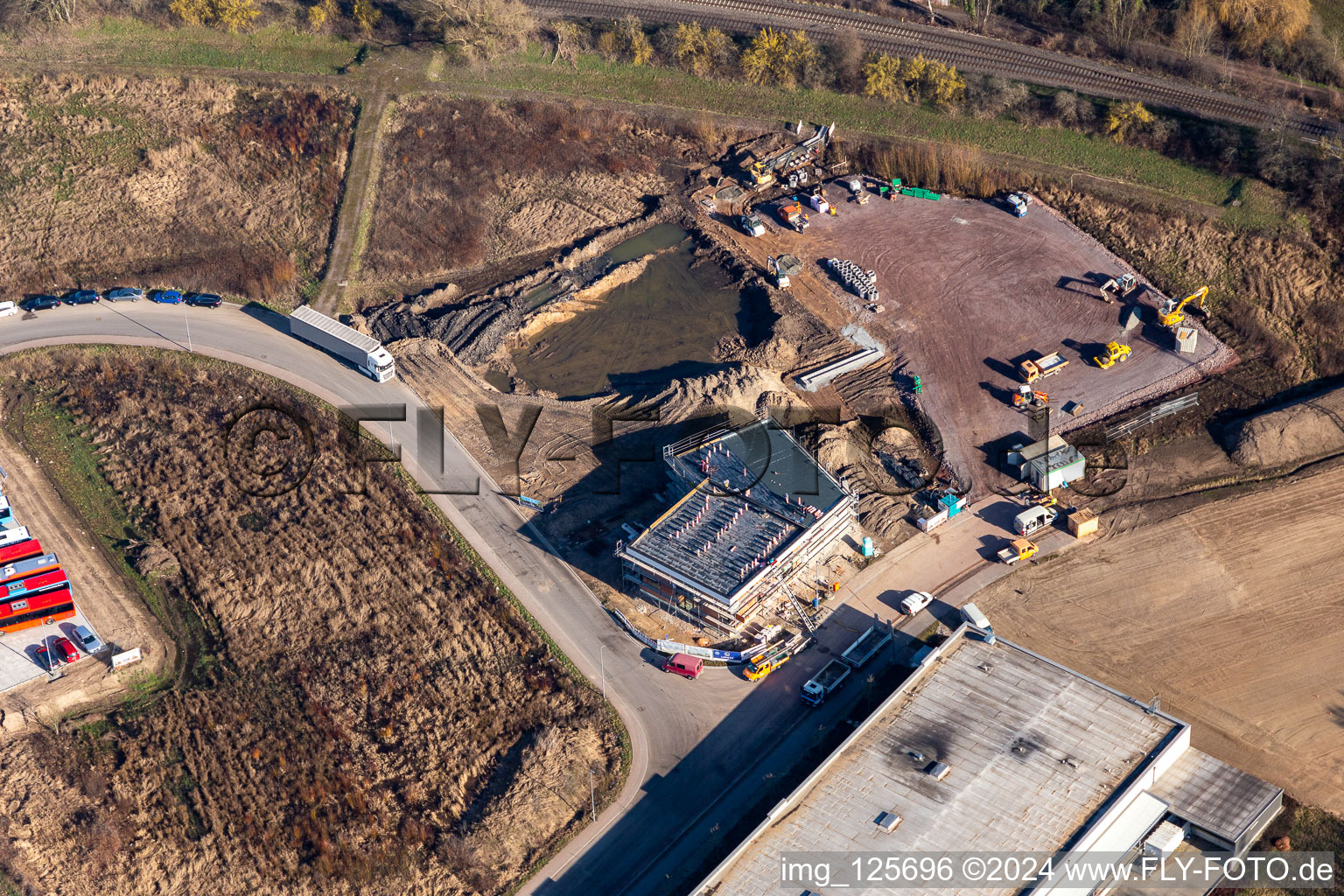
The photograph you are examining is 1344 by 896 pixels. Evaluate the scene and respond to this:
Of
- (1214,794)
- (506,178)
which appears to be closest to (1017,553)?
(1214,794)

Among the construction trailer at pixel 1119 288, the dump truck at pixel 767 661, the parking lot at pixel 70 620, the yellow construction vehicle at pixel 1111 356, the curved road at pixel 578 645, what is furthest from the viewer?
the construction trailer at pixel 1119 288

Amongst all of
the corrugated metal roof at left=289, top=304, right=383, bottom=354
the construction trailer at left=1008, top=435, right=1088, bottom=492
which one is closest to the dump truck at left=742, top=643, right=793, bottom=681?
the construction trailer at left=1008, top=435, right=1088, bottom=492

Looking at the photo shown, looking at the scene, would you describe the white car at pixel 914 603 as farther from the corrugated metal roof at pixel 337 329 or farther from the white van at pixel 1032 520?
the corrugated metal roof at pixel 337 329

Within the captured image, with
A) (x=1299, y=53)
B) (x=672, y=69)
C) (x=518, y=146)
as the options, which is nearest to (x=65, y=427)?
(x=518, y=146)

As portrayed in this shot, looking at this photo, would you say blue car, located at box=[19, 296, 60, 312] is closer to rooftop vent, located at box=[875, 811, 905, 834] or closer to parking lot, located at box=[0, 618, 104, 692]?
parking lot, located at box=[0, 618, 104, 692]

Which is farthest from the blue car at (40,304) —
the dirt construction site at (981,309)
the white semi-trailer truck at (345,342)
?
the dirt construction site at (981,309)

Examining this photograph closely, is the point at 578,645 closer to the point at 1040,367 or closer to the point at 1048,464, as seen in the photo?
the point at 1048,464
